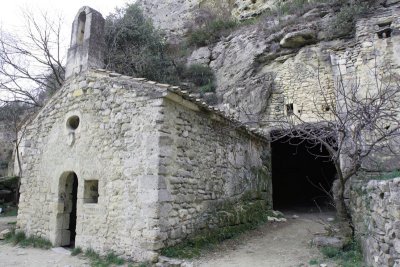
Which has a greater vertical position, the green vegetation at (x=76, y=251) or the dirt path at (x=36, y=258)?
the green vegetation at (x=76, y=251)

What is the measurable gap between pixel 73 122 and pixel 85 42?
2252 millimetres

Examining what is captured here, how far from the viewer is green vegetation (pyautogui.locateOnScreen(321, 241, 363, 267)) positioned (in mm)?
5066

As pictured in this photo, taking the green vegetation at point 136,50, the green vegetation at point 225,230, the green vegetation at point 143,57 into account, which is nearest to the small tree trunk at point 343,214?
the green vegetation at point 225,230

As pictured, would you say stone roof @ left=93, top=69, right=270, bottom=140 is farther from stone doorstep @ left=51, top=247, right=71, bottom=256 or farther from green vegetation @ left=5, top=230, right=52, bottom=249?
green vegetation @ left=5, top=230, right=52, bottom=249

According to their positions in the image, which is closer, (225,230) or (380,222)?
(380,222)

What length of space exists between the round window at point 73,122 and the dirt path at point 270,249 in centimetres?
437

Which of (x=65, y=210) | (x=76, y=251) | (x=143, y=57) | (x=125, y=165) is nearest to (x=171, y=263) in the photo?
(x=125, y=165)

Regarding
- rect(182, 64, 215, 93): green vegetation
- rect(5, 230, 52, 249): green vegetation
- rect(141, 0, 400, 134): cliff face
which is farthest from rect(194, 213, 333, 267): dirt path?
rect(182, 64, 215, 93): green vegetation

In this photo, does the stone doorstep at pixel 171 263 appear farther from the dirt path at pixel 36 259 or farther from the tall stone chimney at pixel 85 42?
the tall stone chimney at pixel 85 42

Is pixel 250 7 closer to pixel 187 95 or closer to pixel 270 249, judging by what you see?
pixel 187 95

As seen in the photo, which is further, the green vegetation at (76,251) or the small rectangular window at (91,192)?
the small rectangular window at (91,192)

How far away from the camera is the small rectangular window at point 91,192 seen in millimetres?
6855

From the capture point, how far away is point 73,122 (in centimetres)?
781

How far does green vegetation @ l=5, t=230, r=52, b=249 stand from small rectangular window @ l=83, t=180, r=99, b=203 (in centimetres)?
156
